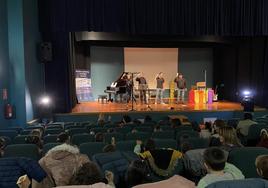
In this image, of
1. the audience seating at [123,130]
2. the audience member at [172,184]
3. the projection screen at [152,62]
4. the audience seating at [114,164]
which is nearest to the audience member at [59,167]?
the audience seating at [114,164]

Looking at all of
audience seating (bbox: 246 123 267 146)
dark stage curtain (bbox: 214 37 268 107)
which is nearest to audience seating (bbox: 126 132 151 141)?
audience seating (bbox: 246 123 267 146)

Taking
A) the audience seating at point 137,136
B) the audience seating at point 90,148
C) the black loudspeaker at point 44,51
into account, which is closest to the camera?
the audience seating at point 90,148

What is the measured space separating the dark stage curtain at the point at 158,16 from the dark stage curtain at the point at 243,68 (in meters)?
1.82

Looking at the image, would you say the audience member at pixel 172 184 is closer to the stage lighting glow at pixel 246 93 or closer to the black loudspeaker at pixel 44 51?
the black loudspeaker at pixel 44 51

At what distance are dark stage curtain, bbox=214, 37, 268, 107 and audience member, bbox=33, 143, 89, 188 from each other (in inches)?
507

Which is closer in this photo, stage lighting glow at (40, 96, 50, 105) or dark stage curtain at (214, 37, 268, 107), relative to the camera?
stage lighting glow at (40, 96, 50, 105)

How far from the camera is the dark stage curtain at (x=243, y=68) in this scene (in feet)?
49.2

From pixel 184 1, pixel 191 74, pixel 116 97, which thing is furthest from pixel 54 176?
pixel 191 74

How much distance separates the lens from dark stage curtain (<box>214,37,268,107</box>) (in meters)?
15.0

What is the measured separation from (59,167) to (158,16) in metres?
10.9

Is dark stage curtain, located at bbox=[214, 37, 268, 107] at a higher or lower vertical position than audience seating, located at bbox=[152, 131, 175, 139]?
higher

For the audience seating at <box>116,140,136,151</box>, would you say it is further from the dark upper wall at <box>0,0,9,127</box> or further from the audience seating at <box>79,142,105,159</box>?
the dark upper wall at <box>0,0,9,127</box>

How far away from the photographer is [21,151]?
498cm

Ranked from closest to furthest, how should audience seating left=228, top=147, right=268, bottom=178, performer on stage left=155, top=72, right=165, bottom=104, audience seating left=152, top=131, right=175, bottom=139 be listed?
1. audience seating left=228, top=147, right=268, bottom=178
2. audience seating left=152, top=131, right=175, bottom=139
3. performer on stage left=155, top=72, right=165, bottom=104
